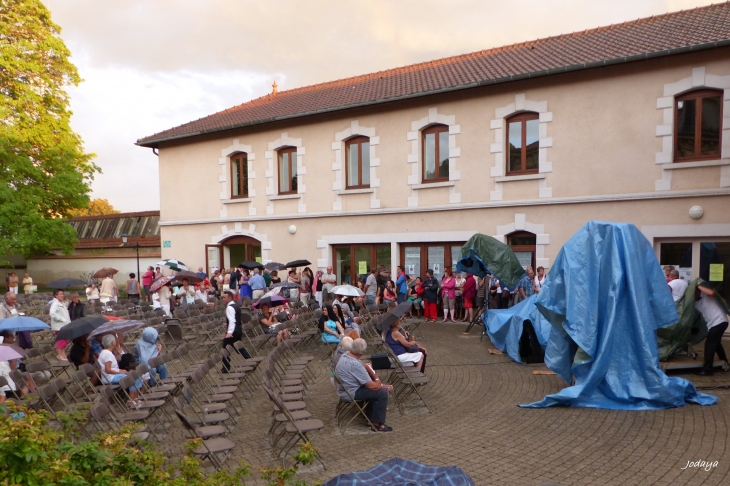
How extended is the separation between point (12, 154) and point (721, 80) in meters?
24.0

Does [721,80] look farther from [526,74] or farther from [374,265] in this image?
[374,265]

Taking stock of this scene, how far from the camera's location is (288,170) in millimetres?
18984

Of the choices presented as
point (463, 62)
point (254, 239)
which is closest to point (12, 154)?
point (254, 239)

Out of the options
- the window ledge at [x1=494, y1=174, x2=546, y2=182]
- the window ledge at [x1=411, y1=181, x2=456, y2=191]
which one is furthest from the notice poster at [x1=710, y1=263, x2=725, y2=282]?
the window ledge at [x1=411, y1=181, x2=456, y2=191]

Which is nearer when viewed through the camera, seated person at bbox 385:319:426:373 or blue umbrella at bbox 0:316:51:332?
blue umbrella at bbox 0:316:51:332

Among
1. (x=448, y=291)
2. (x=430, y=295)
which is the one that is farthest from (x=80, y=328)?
(x=448, y=291)

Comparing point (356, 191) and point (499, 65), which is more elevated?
point (499, 65)

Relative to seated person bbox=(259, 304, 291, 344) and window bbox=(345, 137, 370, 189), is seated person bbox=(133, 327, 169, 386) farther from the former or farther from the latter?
window bbox=(345, 137, 370, 189)

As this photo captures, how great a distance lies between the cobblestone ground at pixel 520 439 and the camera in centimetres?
538

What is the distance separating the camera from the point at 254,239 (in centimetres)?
1973

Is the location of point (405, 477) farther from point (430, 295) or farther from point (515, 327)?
point (430, 295)

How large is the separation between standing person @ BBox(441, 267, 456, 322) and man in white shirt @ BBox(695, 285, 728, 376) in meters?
6.74

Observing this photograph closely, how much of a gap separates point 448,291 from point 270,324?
5.44 metres

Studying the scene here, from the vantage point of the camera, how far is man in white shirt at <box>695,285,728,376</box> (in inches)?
343
